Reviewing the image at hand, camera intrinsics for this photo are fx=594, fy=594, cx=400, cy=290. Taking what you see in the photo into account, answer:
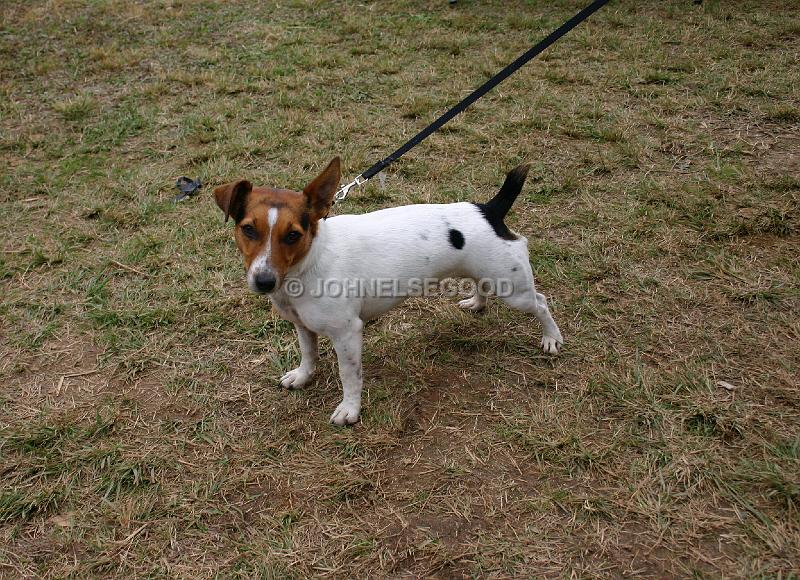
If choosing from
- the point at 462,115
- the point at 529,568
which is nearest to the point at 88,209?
the point at 462,115

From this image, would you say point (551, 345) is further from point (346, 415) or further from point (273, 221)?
point (273, 221)

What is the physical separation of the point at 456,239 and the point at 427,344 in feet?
2.90

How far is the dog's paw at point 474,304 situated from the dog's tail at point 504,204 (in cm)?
76

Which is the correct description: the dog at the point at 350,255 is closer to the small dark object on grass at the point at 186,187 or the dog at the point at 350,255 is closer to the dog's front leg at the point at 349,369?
the dog's front leg at the point at 349,369

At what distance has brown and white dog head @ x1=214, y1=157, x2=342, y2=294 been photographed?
2578 millimetres

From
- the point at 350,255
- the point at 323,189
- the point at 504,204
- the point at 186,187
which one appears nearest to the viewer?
the point at 323,189

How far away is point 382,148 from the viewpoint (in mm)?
5672

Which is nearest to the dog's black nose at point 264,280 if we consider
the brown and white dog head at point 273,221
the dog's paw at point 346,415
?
the brown and white dog head at point 273,221

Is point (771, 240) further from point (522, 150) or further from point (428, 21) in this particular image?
point (428, 21)

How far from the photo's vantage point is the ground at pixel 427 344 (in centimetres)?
266

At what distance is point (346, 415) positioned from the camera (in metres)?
3.20

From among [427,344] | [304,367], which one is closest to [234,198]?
[304,367]

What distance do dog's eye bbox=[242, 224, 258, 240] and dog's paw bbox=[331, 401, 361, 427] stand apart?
3.56 feet

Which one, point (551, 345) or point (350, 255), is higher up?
point (350, 255)
